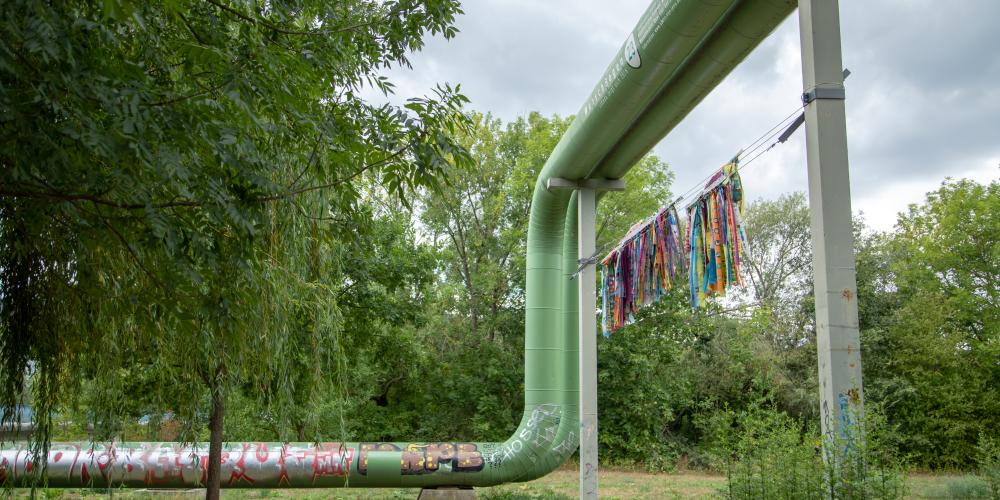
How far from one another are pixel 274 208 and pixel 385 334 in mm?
7951

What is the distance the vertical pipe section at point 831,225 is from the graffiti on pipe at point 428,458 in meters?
6.50

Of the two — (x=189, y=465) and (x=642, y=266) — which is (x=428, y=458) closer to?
(x=189, y=465)

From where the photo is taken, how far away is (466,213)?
66.1 feet

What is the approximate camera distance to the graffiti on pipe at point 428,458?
9.71 metres

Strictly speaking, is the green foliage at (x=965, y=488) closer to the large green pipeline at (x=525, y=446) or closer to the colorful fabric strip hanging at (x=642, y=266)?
the colorful fabric strip hanging at (x=642, y=266)

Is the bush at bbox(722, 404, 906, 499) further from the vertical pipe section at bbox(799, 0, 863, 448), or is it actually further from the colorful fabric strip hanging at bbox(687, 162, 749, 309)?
the colorful fabric strip hanging at bbox(687, 162, 749, 309)

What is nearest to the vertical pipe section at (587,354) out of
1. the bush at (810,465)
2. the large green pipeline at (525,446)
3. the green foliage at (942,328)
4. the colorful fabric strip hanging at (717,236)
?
the large green pipeline at (525,446)

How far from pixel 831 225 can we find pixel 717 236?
1.80 metres

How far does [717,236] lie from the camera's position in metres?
5.82

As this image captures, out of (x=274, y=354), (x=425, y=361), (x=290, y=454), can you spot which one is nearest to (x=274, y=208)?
(x=274, y=354)

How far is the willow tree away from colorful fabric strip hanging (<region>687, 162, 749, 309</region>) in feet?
7.93

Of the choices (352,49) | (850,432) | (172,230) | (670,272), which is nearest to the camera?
(172,230)

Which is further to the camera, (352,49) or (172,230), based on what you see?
(352,49)

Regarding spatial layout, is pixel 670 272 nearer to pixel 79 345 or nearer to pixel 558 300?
pixel 558 300
